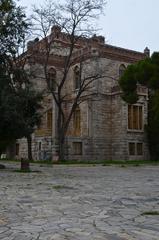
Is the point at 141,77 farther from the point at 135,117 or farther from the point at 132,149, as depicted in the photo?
the point at 135,117

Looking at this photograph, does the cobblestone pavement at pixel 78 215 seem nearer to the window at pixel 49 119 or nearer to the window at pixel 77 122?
the window at pixel 77 122

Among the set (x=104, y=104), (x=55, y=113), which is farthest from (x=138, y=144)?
(x=55, y=113)

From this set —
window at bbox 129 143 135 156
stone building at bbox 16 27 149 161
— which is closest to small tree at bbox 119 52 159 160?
stone building at bbox 16 27 149 161

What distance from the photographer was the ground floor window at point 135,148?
47.5 m

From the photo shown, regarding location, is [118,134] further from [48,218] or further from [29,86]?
[48,218]

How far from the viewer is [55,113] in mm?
49875

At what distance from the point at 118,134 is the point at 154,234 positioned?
4173 centimetres

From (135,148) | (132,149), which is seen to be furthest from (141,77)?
(135,148)

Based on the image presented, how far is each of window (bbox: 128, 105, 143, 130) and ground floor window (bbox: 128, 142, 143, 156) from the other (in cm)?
165

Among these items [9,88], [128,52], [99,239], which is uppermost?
[128,52]

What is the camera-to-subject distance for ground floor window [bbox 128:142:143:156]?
4753cm

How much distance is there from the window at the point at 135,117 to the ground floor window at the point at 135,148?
165 cm

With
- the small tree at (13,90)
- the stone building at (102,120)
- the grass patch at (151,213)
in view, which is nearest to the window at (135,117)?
the stone building at (102,120)

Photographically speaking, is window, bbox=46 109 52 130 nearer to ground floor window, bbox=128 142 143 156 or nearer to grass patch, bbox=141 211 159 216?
ground floor window, bbox=128 142 143 156
